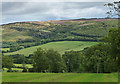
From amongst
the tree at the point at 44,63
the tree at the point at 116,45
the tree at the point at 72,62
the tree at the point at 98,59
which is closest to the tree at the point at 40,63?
the tree at the point at 44,63

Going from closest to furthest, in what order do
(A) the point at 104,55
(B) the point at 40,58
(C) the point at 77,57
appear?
(A) the point at 104,55 → (B) the point at 40,58 → (C) the point at 77,57

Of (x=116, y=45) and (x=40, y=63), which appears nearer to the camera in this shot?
(x=116, y=45)

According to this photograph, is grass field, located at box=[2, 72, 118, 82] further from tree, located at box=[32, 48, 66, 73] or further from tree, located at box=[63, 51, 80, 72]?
tree, located at box=[63, 51, 80, 72]

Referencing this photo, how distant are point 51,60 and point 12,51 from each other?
10854cm

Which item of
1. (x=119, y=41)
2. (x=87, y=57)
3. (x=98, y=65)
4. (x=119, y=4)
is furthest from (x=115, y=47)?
(x=87, y=57)

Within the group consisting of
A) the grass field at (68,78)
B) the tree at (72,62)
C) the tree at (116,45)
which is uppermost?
the tree at (116,45)

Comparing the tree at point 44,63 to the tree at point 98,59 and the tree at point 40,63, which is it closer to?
the tree at point 40,63

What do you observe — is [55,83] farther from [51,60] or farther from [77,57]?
[77,57]

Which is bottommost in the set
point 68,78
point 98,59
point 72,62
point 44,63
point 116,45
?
point 72,62

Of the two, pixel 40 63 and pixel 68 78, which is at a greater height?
pixel 68 78

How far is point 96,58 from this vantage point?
222ft

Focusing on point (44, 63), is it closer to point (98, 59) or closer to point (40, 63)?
point (40, 63)

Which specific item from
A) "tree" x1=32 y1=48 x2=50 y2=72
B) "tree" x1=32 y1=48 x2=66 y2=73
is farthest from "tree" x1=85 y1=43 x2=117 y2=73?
"tree" x1=32 y1=48 x2=50 y2=72

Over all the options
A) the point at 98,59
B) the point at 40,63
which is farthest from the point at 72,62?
the point at 98,59
